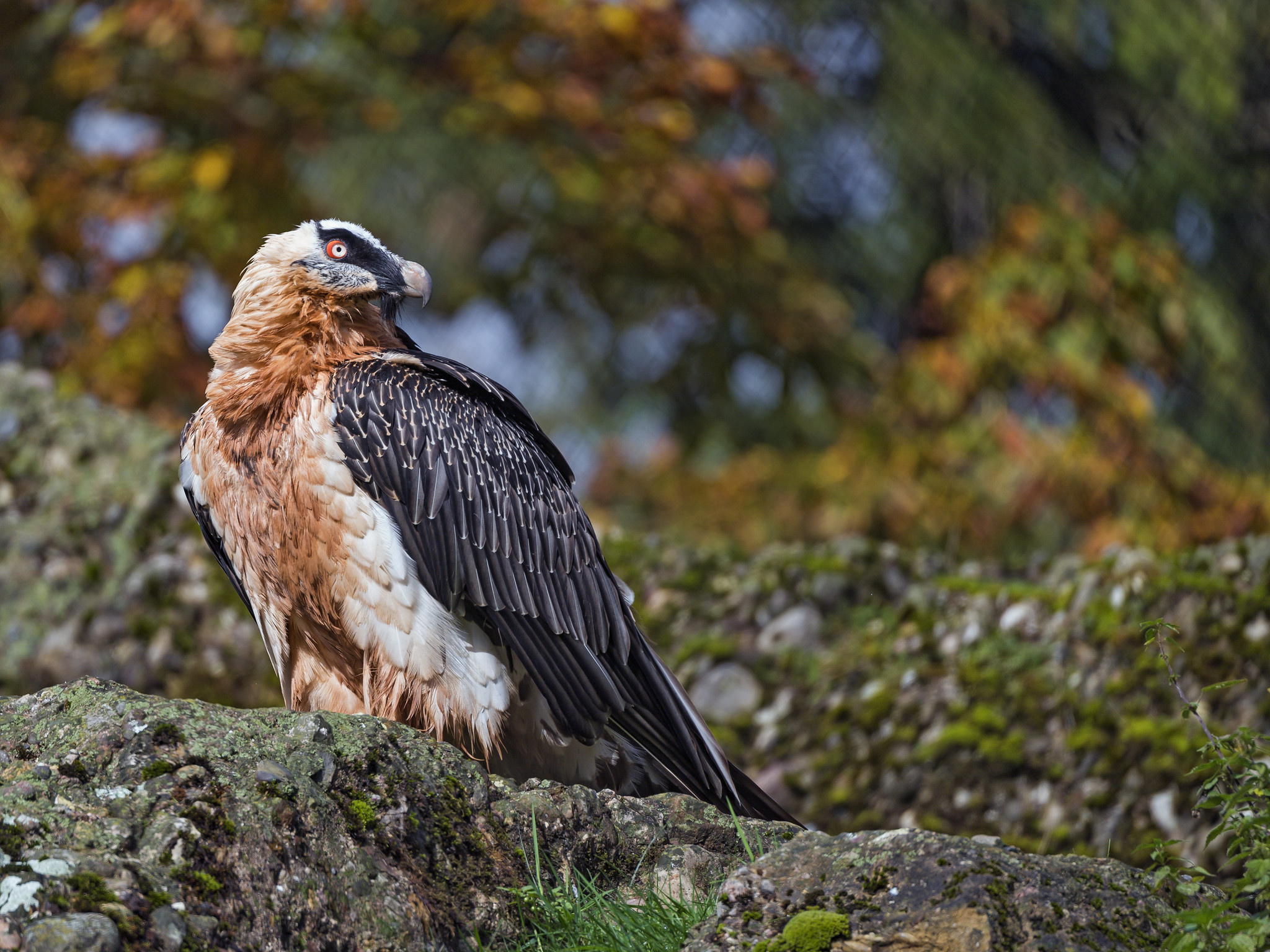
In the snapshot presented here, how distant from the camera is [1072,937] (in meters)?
2.81

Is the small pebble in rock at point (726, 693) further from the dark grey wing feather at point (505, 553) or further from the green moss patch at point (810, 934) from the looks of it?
the green moss patch at point (810, 934)

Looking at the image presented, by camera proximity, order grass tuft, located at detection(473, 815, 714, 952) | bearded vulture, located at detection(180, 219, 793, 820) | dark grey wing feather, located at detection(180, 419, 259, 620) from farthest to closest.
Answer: dark grey wing feather, located at detection(180, 419, 259, 620), bearded vulture, located at detection(180, 219, 793, 820), grass tuft, located at detection(473, 815, 714, 952)

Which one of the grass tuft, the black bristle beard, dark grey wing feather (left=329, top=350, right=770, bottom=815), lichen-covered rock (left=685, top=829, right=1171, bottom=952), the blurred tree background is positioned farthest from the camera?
the blurred tree background

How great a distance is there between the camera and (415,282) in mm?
5273

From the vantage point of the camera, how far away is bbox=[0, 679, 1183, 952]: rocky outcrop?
267cm

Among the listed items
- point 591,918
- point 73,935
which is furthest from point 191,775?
point 591,918

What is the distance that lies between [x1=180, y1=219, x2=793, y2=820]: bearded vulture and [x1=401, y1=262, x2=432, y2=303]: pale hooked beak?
0.01m

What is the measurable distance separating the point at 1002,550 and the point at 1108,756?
5.96 m

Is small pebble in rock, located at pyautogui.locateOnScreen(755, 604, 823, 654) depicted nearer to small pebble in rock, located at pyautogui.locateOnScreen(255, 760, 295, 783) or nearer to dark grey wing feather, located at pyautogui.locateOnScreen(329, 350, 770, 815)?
dark grey wing feather, located at pyautogui.locateOnScreen(329, 350, 770, 815)

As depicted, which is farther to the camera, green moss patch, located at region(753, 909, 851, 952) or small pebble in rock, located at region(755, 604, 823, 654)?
small pebble in rock, located at region(755, 604, 823, 654)

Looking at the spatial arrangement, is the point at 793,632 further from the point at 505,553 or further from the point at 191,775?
the point at 191,775

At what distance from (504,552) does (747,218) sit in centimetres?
898

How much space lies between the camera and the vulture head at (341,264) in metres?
5.09

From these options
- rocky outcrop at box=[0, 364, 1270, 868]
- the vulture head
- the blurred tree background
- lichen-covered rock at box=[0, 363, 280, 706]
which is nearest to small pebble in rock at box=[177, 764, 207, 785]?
the vulture head
